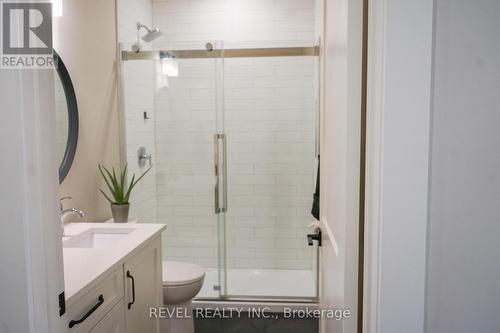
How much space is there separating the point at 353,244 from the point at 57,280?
0.74 m

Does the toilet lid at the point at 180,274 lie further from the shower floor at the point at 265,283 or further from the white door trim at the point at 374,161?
the white door trim at the point at 374,161

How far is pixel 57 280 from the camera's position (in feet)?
2.90

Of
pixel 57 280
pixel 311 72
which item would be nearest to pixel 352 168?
pixel 57 280

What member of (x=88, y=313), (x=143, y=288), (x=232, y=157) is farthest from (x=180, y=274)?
(x=232, y=157)

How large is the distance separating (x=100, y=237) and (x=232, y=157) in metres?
1.59

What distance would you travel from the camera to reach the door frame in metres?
0.68

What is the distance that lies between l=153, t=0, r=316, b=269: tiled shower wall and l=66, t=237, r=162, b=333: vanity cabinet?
121 cm

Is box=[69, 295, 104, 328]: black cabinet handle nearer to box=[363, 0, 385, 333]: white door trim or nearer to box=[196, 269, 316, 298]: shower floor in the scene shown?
box=[363, 0, 385, 333]: white door trim

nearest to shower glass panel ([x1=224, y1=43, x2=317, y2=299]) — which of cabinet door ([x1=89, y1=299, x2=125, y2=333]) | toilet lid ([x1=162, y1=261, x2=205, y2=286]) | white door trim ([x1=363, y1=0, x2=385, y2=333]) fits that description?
toilet lid ([x1=162, y1=261, x2=205, y2=286])

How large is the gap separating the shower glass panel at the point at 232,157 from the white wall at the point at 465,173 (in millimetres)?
2118

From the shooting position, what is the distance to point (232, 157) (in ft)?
10.7

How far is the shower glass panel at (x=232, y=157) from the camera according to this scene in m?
2.87

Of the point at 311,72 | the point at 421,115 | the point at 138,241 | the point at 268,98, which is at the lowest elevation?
the point at 138,241

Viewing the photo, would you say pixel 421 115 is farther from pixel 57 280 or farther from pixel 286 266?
pixel 286 266
